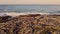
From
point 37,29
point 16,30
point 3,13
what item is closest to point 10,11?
point 3,13

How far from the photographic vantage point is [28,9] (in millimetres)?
1247

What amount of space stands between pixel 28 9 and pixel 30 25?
0.32 metres

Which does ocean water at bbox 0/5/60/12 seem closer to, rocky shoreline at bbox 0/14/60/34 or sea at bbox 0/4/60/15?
sea at bbox 0/4/60/15

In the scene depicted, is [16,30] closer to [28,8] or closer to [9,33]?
[9,33]

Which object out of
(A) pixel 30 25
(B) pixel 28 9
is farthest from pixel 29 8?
(A) pixel 30 25

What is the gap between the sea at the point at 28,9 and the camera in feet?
3.96

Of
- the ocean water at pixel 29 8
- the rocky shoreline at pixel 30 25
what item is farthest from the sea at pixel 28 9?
the rocky shoreline at pixel 30 25

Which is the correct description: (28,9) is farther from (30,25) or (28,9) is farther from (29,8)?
(30,25)

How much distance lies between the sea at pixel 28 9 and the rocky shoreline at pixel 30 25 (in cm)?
15

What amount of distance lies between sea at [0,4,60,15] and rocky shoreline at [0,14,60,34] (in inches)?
5.8

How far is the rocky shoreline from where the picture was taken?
95 centimetres

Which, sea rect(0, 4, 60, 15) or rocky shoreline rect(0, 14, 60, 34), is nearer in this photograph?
rocky shoreline rect(0, 14, 60, 34)

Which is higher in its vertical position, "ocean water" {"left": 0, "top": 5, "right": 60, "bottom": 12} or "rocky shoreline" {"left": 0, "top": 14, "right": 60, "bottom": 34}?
"ocean water" {"left": 0, "top": 5, "right": 60, "bottom": 12}

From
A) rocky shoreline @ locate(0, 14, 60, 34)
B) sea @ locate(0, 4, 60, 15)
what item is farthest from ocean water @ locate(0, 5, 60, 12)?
rocky shoreline @ locate(0, 14, 60, 34)
